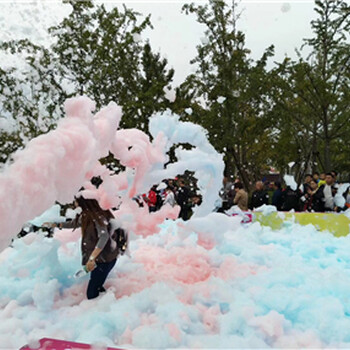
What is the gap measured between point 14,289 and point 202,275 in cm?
213

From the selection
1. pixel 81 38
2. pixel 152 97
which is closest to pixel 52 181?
pixel 152 97

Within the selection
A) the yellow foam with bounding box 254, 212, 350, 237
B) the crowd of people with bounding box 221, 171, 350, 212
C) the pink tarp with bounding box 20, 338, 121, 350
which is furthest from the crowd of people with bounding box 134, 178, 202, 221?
the pink tarp with bounding box 20, 338, 121, 350

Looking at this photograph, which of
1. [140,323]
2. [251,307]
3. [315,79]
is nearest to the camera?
[140,323]

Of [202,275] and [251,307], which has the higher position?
[202,275]

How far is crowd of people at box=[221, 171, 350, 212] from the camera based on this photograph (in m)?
8.45

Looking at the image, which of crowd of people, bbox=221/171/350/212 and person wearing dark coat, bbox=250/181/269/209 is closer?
crowd of people, bbox=221/171/350/212

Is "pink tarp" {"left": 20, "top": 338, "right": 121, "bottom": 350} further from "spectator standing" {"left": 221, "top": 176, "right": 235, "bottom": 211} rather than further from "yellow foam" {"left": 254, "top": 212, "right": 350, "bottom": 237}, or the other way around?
"spectator standing" {"left": 221, "top": 176, "right": 235, "bottom": 211}

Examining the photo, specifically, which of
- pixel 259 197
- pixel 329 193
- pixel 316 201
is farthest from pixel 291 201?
pixel 329 193

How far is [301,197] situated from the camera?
9781 mm

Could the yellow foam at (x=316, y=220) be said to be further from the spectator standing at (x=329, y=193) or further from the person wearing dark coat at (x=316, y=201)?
the person wearing dark coat at (x=316, y=201)

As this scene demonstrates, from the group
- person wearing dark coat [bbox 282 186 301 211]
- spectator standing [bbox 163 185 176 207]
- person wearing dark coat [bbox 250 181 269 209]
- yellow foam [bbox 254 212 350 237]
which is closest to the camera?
yellow foam [bbox 254 212 350 237]

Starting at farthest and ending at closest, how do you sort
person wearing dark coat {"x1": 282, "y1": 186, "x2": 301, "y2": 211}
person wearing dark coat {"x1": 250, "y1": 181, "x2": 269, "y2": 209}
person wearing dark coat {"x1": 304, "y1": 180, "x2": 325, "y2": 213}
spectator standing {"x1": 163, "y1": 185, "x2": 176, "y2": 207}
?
1. person wearing dark coat {"x1": 250, "y1": 181, "x2": 269, "y2": 209}
2. spectator standing {"x1": 163, "y1": 185, "x2": 176, "y2": 207}
3. person wearing dark coat {"x1": 282, "y1": 186, "x2": 301, "y2": 211}
4. person wearing dark coat {"x1": 304, "y1": 180, "x2": 325, "y2": 213}

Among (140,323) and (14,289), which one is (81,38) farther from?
(140,323)

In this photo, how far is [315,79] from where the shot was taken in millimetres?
11719
